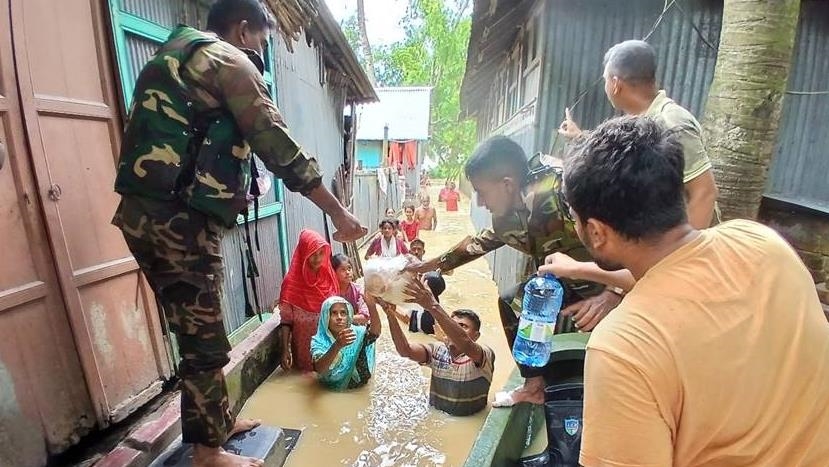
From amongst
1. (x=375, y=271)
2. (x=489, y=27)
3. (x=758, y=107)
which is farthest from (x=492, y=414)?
(x=489, y=27)

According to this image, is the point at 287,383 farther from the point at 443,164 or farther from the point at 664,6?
the point at 443,164

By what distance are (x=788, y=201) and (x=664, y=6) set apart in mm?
2083

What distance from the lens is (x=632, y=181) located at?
1.02 m

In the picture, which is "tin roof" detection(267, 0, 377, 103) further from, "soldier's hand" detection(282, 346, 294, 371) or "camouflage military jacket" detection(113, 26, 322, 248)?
"soldier's hand" detection(282, 346, 294, 371)

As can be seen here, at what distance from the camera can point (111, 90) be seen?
9.29ft

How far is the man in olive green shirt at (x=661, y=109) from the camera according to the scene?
2.33 metres

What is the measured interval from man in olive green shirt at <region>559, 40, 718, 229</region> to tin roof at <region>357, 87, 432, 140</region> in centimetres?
1580

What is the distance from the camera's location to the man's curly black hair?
1.03 metres

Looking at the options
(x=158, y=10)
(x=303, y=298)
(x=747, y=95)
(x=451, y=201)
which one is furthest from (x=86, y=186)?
(x=451, y=201)

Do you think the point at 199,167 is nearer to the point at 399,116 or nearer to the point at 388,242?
the point at 388,242

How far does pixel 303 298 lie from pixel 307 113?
10.6 feet

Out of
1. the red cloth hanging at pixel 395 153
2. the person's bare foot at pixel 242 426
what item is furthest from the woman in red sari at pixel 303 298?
the red cloth hanging at pixel 395 153

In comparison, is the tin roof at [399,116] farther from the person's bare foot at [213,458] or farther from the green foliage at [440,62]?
the person's bare foot at [213,458]

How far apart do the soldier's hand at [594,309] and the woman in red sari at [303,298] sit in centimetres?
224
